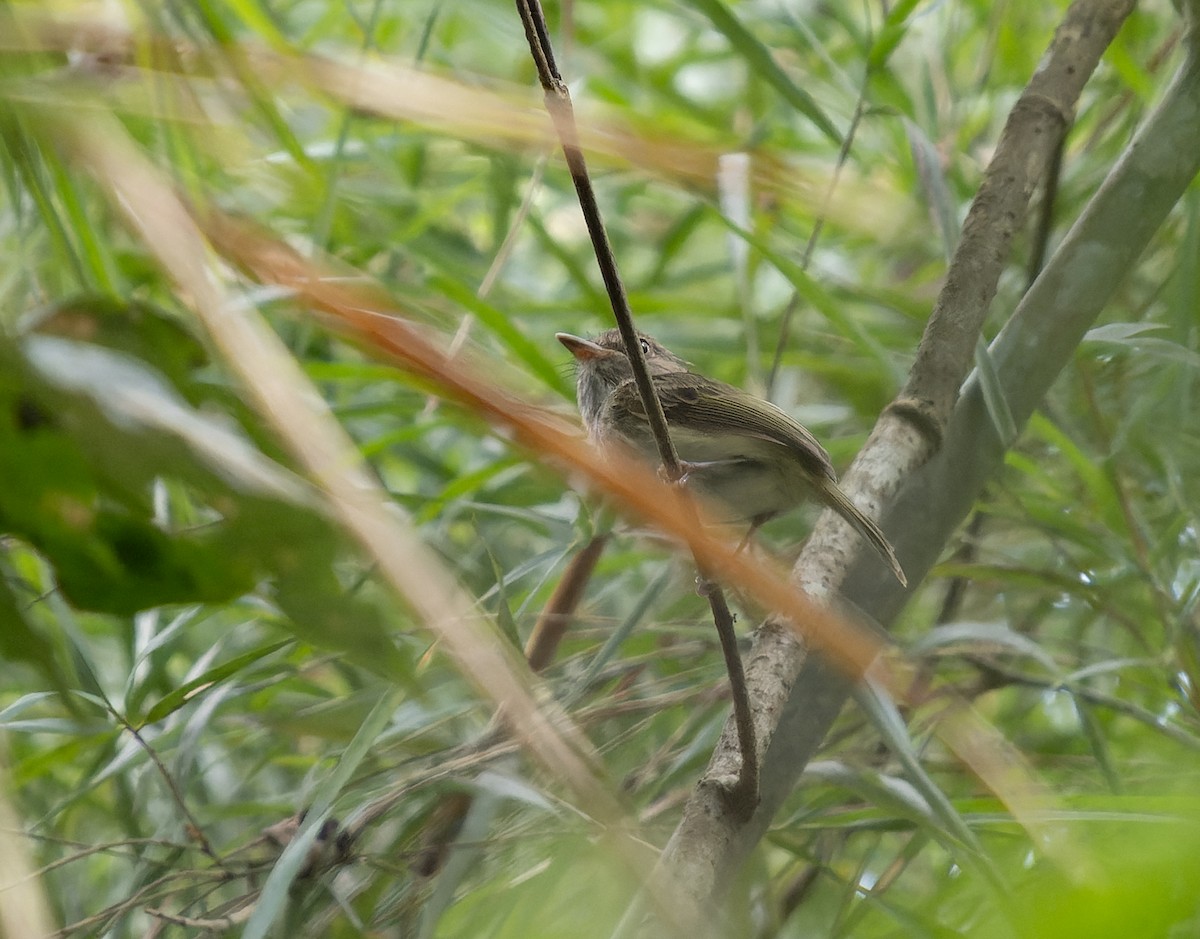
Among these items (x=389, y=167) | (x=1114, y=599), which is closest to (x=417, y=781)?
(x=1114, y=599)

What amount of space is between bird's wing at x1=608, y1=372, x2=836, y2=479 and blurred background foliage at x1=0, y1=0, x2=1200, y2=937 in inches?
7.5

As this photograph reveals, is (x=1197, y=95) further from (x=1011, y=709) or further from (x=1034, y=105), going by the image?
(x=1011, y=709)

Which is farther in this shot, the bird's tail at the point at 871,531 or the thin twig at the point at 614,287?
the bird's tail at the point at 871,531

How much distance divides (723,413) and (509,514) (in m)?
0.57

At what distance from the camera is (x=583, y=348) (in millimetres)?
2904

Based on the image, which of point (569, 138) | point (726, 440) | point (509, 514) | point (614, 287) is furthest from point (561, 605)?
point (569, 138)

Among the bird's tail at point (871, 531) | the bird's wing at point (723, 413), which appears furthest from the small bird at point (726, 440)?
the bird's tail at point (871, 531)

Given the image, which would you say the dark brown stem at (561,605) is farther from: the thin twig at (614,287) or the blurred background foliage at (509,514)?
the thin twig at (614,287)

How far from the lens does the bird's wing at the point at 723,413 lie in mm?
2402

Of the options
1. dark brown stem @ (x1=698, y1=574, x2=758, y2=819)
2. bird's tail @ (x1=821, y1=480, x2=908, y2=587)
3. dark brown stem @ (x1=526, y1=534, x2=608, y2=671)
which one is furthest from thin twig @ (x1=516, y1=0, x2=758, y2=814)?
dark brown stem @ (x1=526, y1=534, x2=608, y2=671)

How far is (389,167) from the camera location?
338cm

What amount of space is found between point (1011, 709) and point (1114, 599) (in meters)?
0.55

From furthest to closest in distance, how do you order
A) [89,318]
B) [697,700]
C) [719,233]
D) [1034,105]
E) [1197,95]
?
1. [719,233]
2. [697,700]
3. [1034,105]
4. [1197,95]
5. [89,318]

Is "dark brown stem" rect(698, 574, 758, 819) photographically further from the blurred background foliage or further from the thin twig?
the blurred background foliage
